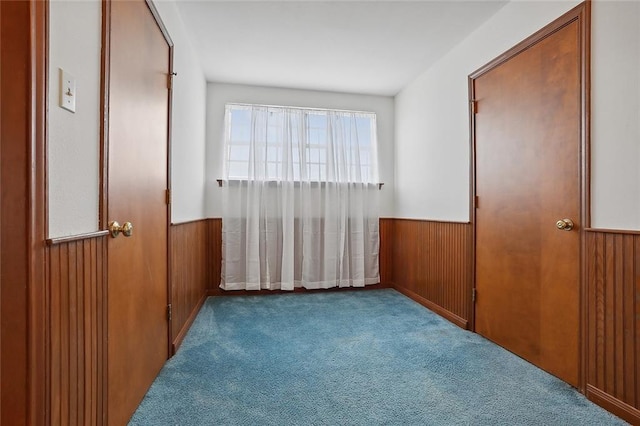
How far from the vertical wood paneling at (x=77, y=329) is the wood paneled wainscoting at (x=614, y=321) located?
219 centimetres

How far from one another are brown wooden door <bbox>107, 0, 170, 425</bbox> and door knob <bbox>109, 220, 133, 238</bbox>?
0.03 m

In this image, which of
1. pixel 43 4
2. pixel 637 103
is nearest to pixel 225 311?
pixel 43 4

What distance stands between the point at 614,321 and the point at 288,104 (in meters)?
3.30

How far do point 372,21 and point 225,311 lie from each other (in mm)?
2699

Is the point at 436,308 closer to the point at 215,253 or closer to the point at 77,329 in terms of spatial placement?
the point at 215,253

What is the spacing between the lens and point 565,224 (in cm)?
179

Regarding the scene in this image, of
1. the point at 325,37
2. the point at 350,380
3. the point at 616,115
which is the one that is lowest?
the point at 350,380

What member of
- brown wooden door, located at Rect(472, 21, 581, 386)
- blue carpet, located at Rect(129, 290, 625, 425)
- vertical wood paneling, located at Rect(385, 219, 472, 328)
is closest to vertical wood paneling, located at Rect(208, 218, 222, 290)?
blue carpet, located at Rect(129, 290, 625, 425)

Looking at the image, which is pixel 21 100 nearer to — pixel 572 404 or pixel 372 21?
pixel 372 21

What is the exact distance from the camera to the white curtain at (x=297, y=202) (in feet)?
11.7

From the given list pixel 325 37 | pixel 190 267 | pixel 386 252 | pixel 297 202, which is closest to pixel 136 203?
pixel 190 267

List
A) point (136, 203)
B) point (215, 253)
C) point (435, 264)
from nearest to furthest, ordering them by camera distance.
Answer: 1. point (136, 203)
2. point (435, 264)
3. point (215, 253)

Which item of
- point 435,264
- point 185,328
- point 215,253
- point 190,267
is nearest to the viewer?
point 185,328

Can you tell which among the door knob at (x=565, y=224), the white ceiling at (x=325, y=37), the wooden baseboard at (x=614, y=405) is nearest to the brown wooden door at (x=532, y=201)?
the door knob at (x=565, y=224)
